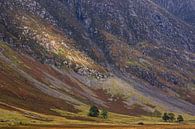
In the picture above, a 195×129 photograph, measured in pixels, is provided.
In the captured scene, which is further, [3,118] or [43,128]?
[3,118]

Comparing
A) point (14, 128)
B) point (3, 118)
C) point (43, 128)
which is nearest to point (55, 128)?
point (43, 128)

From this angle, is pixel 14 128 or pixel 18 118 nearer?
Answer: pixel 14 128

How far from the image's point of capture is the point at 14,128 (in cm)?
13838

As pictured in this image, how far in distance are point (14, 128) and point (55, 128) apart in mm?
18175

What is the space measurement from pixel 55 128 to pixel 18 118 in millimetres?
40872

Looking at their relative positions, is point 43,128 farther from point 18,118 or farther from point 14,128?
point 18,118

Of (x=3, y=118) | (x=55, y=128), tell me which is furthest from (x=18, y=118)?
(x=55, y=128)

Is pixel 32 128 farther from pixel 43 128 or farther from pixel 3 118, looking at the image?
pixel 3 118

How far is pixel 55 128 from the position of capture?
152500 millimetres

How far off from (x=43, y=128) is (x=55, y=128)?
682cm

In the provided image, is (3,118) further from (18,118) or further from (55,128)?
(55,128)

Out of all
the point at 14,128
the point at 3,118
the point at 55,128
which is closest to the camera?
the point at 14,128

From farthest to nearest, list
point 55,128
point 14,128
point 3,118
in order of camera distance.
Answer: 1. point 3,118
2. point 55,128
3. point 14,128

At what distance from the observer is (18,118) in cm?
18875
